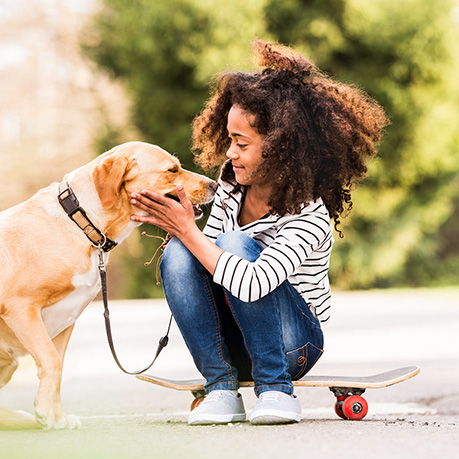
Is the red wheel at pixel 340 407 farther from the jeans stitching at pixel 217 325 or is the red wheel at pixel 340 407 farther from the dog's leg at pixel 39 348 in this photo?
→ the dog's leg at pixel 39 348

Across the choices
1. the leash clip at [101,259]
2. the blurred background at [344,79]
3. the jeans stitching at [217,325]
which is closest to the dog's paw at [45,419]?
the leash clip at [101,259]

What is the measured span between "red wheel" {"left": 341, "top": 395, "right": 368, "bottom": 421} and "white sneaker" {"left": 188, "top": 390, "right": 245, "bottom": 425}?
464mm

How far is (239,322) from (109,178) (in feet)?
2.73

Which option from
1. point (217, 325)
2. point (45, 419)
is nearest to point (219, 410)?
point (217, 325)

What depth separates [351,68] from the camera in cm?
1723

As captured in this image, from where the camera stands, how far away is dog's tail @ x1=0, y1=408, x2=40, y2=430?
3.19 m

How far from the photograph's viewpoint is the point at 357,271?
1792 cm

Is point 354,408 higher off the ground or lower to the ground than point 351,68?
lower

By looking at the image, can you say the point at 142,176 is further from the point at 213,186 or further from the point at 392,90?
the point at 392,90

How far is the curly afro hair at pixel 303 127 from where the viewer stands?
3.34 metres

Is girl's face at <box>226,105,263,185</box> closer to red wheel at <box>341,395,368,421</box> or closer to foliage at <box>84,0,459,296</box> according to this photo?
red wheel at <box>341,395,368,421</box>

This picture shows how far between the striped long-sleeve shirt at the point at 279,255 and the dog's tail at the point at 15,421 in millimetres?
976

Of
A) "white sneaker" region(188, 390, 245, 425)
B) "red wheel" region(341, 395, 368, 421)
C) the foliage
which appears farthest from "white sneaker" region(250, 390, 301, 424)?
the foliage

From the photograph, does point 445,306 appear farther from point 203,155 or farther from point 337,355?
point 203,155
